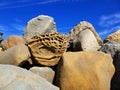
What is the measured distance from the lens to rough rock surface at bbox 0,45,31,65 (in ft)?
26.6

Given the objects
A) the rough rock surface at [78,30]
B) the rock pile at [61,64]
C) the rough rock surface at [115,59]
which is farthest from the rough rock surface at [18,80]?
the rough rock surface at [78,30]

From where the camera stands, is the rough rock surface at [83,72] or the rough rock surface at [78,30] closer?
the rough rock surface at [83,72]

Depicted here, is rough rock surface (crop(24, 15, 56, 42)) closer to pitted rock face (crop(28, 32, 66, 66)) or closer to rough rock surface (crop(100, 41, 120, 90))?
rough rock surface (crop(100, 41, 120, 90))

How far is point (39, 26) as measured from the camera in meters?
13.1

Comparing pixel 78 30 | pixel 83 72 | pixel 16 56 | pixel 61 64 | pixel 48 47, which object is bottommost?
pixel 83 72

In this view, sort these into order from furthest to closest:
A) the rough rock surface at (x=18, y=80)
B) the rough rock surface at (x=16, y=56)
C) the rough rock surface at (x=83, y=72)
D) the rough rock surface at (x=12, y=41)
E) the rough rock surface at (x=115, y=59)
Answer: the rough rock surface at (x=12, y=41), the rough rock surface at (x=115, y=59), the rough rock surface at (x=16, y=56), the rough rock surface at (x=83, y=72), the rough rock surface at (x=18, y=80)

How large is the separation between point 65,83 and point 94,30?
4.81 m

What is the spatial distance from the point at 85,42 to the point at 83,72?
300 cm

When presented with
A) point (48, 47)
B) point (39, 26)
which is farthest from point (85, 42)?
point (39, 26)

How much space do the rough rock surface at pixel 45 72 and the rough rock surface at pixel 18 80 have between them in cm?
114

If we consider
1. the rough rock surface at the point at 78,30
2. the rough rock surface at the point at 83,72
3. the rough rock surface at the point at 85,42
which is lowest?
the rough rock surface at the point at 83,72

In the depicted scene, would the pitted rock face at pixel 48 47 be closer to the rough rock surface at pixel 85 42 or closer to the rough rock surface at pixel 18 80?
the rough rock surface at pixel 18 80

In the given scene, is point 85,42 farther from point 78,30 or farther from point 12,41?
point 12,41

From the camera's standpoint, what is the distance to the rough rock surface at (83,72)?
787 cm
